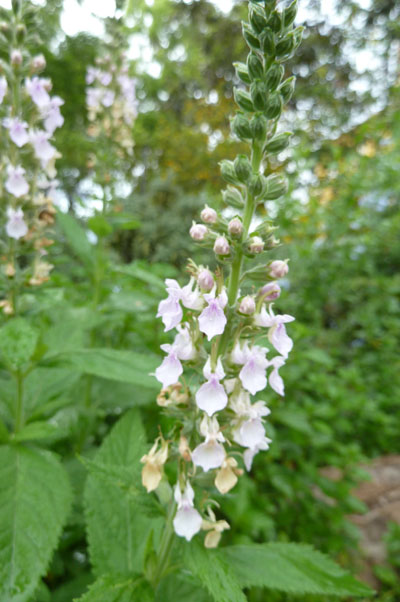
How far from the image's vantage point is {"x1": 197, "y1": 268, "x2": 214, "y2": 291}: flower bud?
3.63 feet

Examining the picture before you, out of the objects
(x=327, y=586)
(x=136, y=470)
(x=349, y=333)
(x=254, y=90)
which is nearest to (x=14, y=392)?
(x=136, y=470)

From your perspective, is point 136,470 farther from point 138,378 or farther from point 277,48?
point 277,48

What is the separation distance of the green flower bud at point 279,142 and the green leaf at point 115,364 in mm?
941

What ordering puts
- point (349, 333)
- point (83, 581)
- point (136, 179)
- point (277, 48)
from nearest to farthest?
point (277, 48) < point (83, 581) < point (349, 333) < point (136, 179)

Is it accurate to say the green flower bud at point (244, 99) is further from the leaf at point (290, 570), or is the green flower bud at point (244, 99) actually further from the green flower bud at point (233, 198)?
the leaf at point (290, 570)

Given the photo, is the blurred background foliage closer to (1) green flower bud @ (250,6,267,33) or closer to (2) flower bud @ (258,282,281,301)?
(2) flower bud @ (258,282,281,301)

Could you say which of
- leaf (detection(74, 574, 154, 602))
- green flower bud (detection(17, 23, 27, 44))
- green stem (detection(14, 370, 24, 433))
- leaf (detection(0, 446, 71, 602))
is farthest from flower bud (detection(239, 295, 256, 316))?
green flower bud (detection(17, 23, 27, 44))

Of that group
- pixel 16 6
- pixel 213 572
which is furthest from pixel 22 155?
pixel 213 572

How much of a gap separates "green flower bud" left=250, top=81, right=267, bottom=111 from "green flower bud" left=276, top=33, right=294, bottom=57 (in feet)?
0.28

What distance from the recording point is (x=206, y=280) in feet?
3.63

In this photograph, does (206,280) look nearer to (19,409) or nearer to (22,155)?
(19,409)

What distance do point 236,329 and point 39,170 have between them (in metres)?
1.47

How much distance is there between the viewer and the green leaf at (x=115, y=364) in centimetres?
166

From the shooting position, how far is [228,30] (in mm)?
13406
